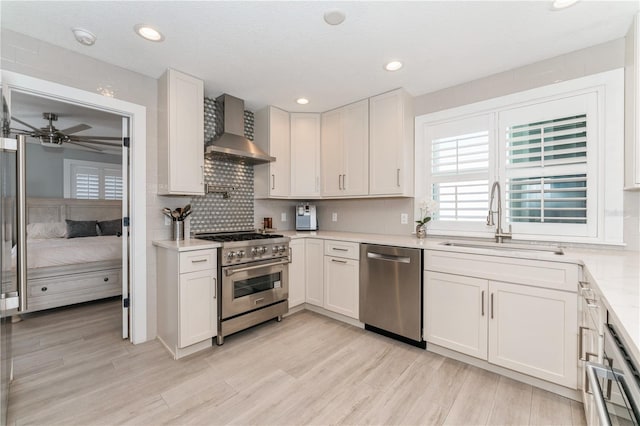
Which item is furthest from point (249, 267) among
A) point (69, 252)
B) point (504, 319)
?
point (69, 252)

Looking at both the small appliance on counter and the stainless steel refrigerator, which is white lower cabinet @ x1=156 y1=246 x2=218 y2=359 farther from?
the small appliance on counter

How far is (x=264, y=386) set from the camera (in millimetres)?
1883

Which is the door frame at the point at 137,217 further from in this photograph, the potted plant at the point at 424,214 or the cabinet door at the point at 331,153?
the potted plant at the point at 424,214

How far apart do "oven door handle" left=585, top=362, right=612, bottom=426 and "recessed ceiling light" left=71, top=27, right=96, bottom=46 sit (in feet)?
10.7

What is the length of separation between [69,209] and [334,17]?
18.3 feet

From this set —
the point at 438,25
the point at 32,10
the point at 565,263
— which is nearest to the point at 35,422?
the point at 32,10

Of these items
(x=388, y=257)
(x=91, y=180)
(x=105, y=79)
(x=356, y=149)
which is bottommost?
(x=388, y=257)

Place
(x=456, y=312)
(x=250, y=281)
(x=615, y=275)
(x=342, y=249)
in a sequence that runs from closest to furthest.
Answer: (x=615, y=275), (x=456, y=312), (x=250, y=281), (x=342, y=249)

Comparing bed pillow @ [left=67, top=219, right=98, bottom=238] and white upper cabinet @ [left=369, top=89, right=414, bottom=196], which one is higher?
white upper cabinet @ [left=369, top=89, right=414, bottom=196]

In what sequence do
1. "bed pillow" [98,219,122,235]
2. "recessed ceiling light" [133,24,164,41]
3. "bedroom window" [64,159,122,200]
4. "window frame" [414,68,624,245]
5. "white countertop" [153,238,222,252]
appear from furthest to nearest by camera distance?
"bedroom window" [64,159,122,200]
"bed pillow" [98,219,122,235]
"white countertop" [153,238,222,252]
"window frame" [414,68,624,245]
"recessed ceiling light" [133,24,164,41]

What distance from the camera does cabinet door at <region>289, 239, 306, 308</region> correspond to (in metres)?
3.08

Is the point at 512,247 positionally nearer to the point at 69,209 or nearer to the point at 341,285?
the point at 341,285

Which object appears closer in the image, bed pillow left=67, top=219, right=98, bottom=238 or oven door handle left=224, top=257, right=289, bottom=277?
oven door handle left=224, top=257, right=289, bottom=277

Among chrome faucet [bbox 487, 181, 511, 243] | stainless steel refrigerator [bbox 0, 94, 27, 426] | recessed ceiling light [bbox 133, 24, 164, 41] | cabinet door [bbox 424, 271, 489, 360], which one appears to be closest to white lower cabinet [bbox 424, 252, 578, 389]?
cabinet door [bbox 424, 271, 489, 360]
